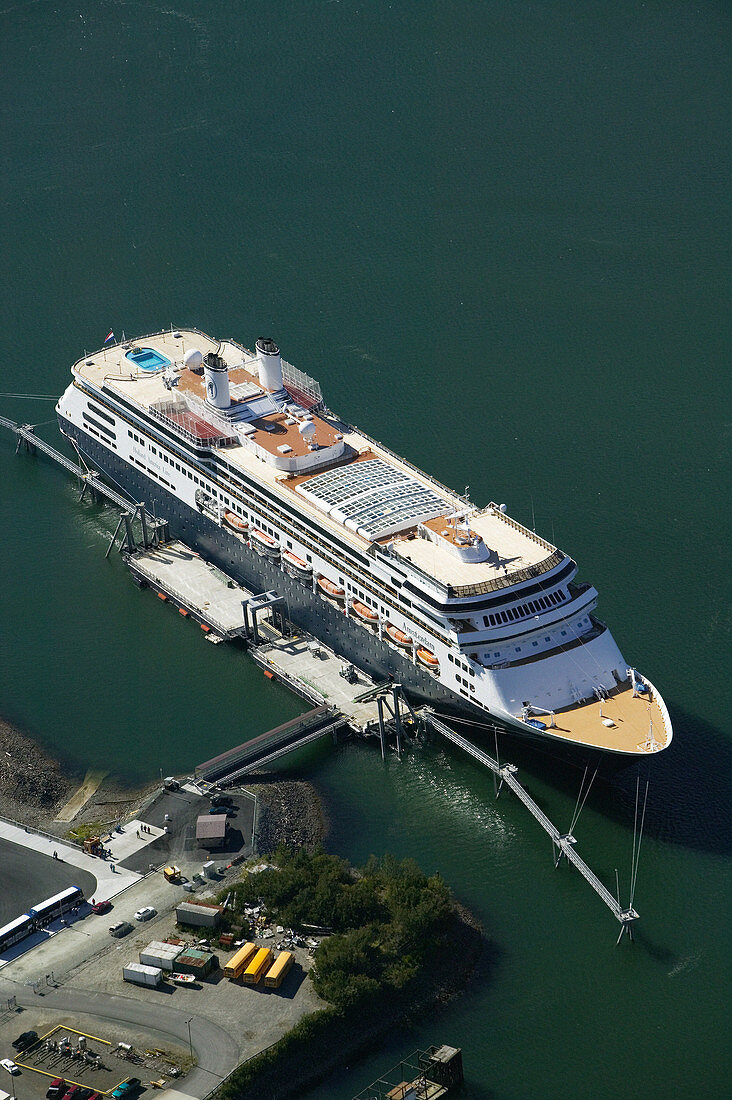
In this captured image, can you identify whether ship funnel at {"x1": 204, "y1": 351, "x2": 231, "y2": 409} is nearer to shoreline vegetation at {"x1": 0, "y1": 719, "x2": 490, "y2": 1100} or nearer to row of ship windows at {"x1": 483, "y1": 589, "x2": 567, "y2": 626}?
row of ship windows at {"x1": 483, "y1": 589, "x2": 567, "y2": 626}

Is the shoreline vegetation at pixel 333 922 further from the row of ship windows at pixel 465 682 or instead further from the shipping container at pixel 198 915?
the row of ship windows at pixel 465 682

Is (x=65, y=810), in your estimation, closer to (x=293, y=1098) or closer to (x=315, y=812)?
(x=315, y=812)

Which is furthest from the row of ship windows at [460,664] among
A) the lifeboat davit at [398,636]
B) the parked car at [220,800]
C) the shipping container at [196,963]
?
the shipping container at [196,963]

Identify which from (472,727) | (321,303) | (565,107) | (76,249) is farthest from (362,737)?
(565,107)

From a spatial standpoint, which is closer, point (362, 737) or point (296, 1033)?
point (296, 1033)

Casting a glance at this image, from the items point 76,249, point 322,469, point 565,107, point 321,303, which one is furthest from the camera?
point 565,107

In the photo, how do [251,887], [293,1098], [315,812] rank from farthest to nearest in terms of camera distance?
[315,812] → [251,887] → [293,1098]
